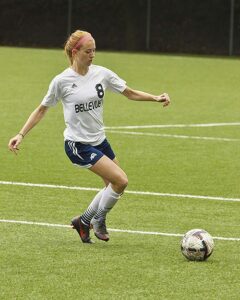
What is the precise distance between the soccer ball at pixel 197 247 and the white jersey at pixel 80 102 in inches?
57.6

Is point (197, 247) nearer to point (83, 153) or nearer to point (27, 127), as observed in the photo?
point (83, 153)

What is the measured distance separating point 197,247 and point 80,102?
6.09 feet

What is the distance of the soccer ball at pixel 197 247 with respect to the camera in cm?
1001

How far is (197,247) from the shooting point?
32.8 feet

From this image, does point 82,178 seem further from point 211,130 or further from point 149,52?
point 149,52

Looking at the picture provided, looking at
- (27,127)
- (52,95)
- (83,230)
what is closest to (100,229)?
(83,230)

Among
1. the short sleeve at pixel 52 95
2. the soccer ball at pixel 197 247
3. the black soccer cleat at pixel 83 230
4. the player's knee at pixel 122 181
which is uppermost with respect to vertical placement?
the short sleeve at pixel 52 95

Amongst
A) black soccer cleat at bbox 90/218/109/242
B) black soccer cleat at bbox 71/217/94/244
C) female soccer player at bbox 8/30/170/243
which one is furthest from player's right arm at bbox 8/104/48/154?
black soccer cleat at bbox 90/218/109/242

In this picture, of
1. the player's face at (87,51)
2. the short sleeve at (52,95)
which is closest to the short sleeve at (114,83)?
the player's face at (87,51)

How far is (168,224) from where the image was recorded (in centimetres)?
1191

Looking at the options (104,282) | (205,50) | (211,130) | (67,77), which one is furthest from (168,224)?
(205,50)

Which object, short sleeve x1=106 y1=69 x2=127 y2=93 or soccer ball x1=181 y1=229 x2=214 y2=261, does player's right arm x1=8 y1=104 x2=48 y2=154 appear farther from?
soccer ball x1=181 y1=229 x2=214 y2=261

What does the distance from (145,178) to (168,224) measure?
3.52 metres

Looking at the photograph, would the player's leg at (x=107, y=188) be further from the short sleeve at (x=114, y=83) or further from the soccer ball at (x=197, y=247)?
the soccer ball at (x=197, y=247)
